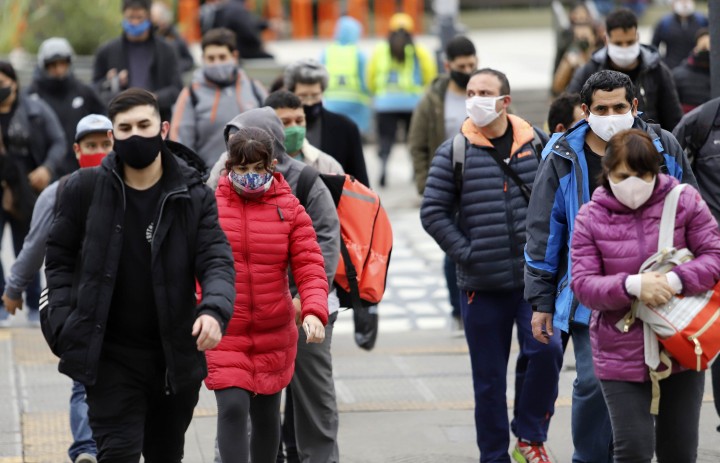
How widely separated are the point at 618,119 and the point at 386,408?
2.91 metres

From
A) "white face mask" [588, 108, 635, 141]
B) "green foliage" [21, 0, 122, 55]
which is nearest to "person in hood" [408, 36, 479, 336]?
"white face mask" [588, 108, 635, 141]

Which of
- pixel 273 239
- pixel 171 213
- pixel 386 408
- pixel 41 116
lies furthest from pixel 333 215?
pixel 41 116

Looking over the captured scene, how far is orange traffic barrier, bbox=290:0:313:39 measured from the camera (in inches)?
1079

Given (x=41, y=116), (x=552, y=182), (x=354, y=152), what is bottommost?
(x=41, y=116)

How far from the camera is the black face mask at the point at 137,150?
5332 millimetres

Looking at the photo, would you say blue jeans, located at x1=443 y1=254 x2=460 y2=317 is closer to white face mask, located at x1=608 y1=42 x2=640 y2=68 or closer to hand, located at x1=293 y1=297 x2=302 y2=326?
white face mask, located at x1=608 y1=42 x2=640 y2=68

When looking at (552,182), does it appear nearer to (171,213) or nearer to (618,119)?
(618,119)

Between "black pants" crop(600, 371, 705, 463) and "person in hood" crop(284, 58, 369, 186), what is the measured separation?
9.57 ft

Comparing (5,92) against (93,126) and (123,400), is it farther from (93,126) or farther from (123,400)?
(123,400)

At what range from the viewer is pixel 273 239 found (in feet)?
19.6

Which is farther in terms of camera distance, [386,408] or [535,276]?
[386,408]

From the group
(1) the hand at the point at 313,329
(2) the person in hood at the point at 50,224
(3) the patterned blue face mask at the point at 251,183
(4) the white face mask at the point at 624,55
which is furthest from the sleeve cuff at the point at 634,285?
(4) the white face mask at the point at 624,55

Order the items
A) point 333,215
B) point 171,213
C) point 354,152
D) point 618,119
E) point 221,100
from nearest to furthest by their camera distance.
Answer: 1. point 171,213
2. point 618,119
3. point 333,215
4. point 354,152
5. point 221,100

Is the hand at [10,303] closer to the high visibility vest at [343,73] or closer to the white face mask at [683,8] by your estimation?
the high visibility vest at [343,73]
